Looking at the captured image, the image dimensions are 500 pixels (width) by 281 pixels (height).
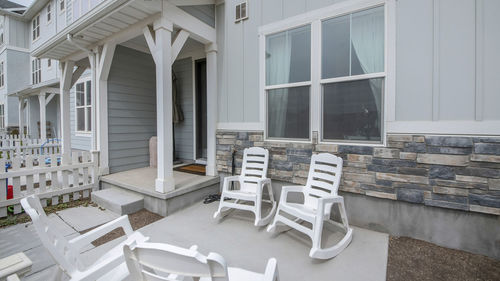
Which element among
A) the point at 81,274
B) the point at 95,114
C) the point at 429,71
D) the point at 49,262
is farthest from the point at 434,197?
the point at 95,114

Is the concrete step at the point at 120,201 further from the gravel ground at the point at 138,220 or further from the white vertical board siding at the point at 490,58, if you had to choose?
the white vertical board siding at the point at 490,58

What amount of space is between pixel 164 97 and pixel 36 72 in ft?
37.3

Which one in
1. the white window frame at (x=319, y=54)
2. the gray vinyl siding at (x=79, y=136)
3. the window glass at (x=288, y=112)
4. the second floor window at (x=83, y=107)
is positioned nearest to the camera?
the white window frame at (x=319, y=54)

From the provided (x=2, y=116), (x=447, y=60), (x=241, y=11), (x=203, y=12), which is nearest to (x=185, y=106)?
(x=203, y=12)

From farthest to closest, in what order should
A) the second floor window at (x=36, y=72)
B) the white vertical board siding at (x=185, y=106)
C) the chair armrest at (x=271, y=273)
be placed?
the second floor window at (x=36, y=72)
the white vertical board siding at (x=185, y=106)
the chair armrest at (x=271, y=273)

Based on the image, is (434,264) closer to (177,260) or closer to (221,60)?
(177,260)

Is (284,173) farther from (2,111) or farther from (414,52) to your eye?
(2,111)

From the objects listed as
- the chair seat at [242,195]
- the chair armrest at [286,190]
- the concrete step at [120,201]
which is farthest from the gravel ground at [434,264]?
the concrete step at [120,201]

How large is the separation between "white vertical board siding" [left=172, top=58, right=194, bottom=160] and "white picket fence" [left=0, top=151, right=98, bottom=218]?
1790 mm

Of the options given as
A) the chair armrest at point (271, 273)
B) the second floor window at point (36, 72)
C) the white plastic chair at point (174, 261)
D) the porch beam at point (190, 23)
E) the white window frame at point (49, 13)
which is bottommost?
the chair armrest at point (271, 273)

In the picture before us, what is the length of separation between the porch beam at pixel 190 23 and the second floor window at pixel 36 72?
33.7ft

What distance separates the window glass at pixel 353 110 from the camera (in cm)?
289

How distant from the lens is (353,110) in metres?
3.04

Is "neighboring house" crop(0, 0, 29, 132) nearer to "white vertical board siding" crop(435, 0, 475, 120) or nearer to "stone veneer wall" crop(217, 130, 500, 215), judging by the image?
"stone veneer wall" crop(217, 130, 500, 215)
